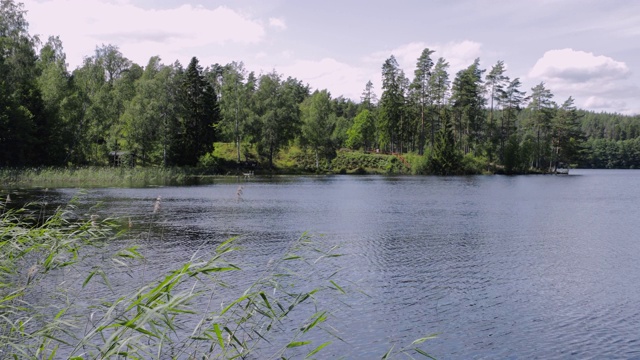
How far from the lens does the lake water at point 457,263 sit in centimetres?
1220

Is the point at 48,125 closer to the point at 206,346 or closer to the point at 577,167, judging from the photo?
the point at 206,346

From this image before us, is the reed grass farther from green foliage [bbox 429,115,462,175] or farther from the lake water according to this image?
green foliage [bbox 429,115,462,175]

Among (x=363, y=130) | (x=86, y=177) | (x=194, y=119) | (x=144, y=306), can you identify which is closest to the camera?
(x=144, y=306)

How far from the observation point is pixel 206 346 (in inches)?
431

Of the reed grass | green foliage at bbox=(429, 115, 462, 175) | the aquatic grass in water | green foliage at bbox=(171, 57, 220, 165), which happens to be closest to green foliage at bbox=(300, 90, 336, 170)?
green foliage at bbox=(171, 57, 220, 165)

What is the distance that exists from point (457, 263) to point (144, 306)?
56.9 feet

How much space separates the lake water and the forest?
1057 inches

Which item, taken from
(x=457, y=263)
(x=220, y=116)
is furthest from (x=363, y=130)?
(x=457, y=263)

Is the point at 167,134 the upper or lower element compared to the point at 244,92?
lower

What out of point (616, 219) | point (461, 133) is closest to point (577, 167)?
point (461, 133)

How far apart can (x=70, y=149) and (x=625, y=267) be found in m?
66.4

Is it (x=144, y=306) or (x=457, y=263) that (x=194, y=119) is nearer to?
(x=457, y=263)

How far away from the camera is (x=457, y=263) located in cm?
2034

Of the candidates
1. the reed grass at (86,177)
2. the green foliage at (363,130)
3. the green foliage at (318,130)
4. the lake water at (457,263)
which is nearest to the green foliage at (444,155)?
the green foliage at (363,130)
